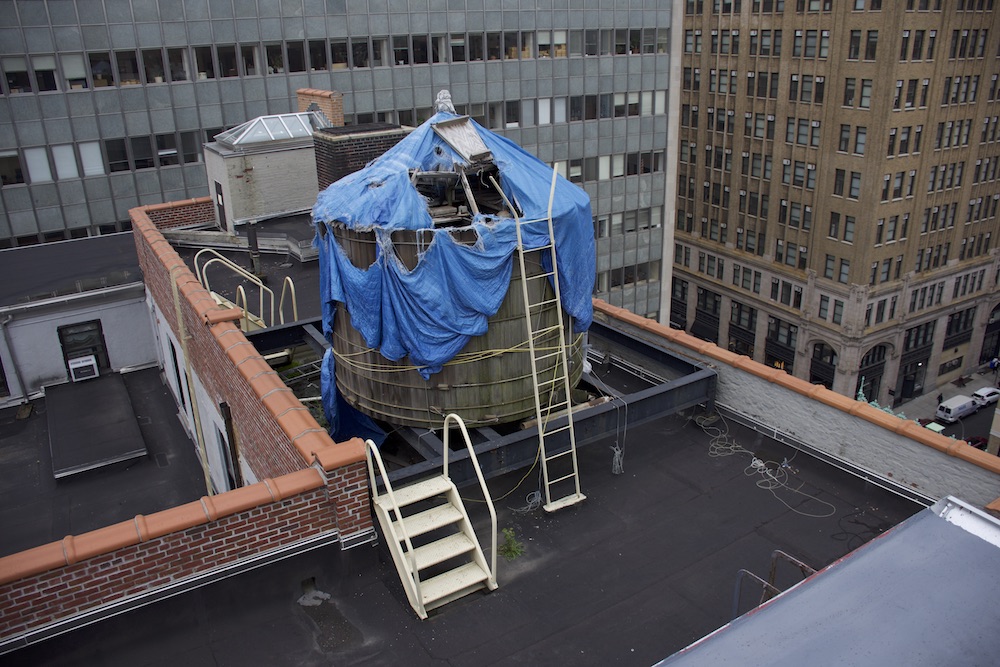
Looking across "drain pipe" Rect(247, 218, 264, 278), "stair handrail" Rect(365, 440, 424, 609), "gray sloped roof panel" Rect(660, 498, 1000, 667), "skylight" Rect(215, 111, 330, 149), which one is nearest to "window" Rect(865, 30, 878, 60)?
"skylight" Rect(215, 111, 330, 149)

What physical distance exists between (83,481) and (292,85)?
110 feet

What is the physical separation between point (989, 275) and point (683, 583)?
225 ft

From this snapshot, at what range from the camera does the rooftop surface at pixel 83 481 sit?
18.9 metres

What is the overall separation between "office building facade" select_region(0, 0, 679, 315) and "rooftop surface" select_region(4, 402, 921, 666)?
41059mm

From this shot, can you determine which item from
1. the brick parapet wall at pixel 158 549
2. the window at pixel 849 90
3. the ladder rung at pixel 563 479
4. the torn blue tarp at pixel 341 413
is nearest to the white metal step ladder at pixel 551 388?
the ladder rung at pixel 563 479

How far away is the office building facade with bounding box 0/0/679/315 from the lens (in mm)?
42469

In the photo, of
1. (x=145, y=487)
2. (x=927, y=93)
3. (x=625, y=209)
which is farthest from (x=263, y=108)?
(x=927, y=93)

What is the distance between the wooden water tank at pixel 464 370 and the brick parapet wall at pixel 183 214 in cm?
1692

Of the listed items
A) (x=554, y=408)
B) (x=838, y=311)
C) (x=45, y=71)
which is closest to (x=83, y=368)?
(x=554, y=408)

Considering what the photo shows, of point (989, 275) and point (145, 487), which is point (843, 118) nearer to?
point (989, 275)

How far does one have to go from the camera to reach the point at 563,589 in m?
10.2

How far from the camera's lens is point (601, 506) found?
39.2 feet

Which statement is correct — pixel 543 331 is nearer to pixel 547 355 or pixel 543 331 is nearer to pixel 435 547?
pixel 547 355

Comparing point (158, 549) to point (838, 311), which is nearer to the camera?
point (158, 549)
